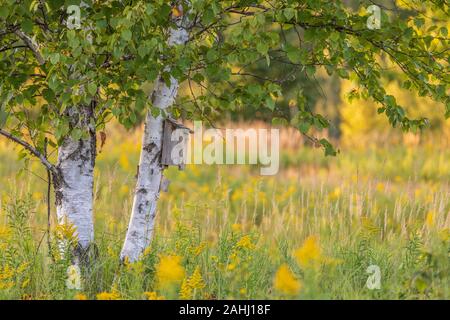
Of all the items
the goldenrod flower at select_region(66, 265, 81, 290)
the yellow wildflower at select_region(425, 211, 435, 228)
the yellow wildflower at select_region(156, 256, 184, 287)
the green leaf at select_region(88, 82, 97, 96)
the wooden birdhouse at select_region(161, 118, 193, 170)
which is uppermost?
the green leaf at select_region(88, 82, 97, 96)

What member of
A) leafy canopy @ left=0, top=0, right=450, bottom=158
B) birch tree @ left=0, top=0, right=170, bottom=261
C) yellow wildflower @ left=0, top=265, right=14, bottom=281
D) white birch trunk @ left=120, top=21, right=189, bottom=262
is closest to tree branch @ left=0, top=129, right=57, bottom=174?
birch tree @ left=0, top=0, right=170, bottom=261

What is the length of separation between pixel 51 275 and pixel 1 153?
8913 millimetres

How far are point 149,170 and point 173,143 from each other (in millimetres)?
219

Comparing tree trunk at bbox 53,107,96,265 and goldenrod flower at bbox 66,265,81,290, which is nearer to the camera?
goldenrod flower at bbox 66,265,81,290

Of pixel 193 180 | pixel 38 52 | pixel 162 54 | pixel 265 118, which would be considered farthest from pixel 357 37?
pixel 265 118

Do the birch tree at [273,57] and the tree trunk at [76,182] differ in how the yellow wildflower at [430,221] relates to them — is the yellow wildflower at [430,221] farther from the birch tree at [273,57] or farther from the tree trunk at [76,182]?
the tree trunk at [76,182]

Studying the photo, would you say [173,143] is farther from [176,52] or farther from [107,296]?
[107,296]

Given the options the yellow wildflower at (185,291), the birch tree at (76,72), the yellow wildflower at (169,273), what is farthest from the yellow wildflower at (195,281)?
the birch tree at (76,72)

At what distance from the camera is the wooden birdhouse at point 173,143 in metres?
4.65

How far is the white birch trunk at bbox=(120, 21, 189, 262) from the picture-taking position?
4641 millimetres

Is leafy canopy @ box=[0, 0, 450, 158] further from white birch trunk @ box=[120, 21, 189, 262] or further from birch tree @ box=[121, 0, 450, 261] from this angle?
white birch trunk @ box=[120, 21, 189, 262]

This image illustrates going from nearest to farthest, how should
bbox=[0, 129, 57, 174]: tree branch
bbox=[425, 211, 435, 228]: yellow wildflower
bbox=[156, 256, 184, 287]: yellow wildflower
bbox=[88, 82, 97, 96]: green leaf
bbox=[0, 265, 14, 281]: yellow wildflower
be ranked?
bbox=[156, 256, 184, 287]: yellow wildflower
bbox=[88, 82, 97, 96]: green leaf
bbox=[0, 265, 14, 281]: yellow wildflower
bbox=[0, 129, 57, 174]: tree branch
bbox=[425, 211, 435, 228]: yellow wildflower

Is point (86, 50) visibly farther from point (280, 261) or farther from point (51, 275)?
point (280, 261)

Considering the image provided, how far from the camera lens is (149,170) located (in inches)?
183
